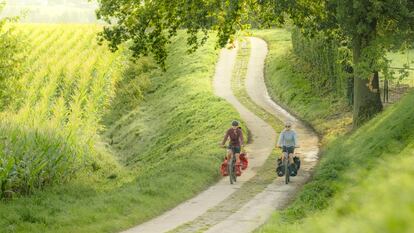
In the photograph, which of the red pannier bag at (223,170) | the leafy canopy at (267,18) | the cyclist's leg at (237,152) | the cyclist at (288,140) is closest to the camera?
the cyclist at (288,140)

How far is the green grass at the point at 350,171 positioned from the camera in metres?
2.92

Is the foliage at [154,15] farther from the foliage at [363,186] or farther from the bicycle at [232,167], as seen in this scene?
the foliage at [363,186]

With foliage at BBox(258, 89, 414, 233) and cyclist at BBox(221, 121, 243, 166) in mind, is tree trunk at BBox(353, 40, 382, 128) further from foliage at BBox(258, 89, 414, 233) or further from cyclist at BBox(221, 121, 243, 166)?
cyclist at BBox(221, 121, 243, 166)

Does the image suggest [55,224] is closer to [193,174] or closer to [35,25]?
[193,174]

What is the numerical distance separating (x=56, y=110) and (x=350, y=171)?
1969cm

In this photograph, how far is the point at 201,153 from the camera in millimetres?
25797

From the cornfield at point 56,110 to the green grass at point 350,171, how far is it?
794 centimetres

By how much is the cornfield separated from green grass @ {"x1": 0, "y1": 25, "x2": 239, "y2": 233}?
1.93 ft

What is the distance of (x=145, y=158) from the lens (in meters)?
32.6

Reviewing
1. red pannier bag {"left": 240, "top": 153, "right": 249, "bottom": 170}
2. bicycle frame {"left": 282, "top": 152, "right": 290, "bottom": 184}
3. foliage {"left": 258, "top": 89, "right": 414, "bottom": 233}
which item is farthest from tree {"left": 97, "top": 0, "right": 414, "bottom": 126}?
red pannier bag {"left": 240, "top": 153, "right": 249, "bottom": 170}

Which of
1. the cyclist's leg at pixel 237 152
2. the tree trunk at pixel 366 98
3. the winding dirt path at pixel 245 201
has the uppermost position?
the tree trunk at pixel 366 98

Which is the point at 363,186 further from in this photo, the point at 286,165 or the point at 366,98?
the point at 366,98

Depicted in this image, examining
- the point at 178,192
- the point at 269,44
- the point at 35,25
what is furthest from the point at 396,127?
the point at 35,25

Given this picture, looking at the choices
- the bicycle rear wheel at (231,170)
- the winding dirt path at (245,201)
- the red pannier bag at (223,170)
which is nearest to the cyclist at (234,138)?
the bicycle rear wheel at (231,170)
